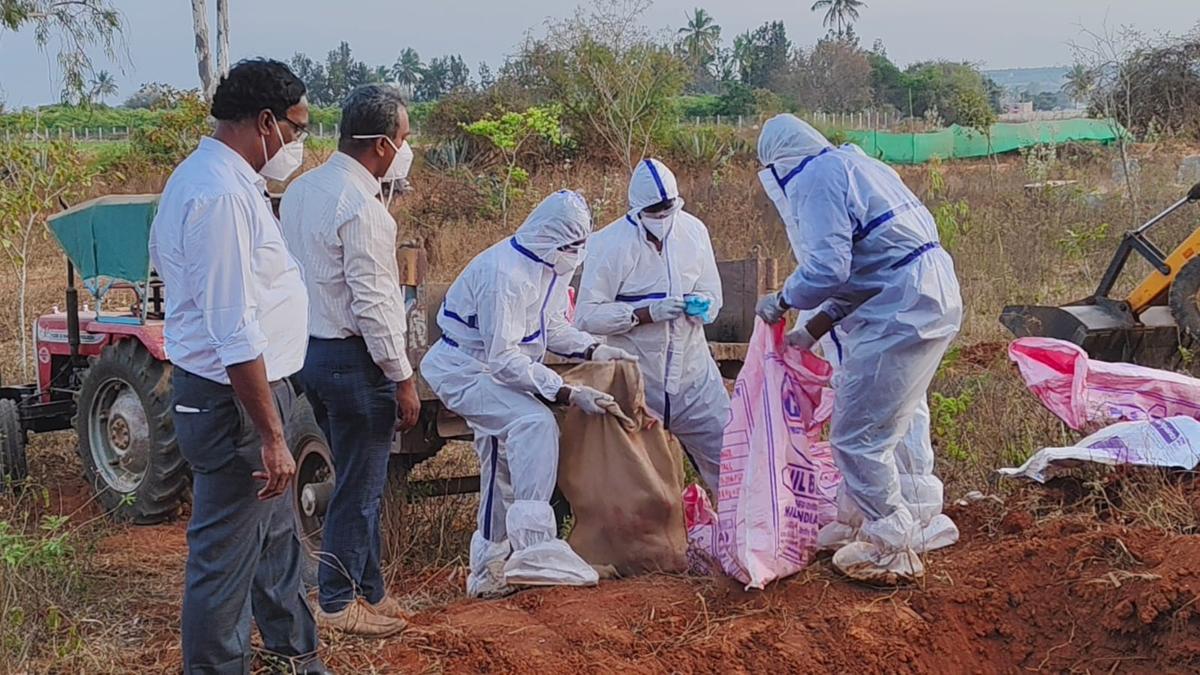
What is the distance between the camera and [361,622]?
450 cm

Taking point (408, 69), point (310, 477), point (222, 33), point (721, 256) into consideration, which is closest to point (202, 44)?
point (222, 33)

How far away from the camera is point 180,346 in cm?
345

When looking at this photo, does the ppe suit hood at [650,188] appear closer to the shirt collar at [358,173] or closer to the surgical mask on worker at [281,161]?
the shirt collar at [358,173]

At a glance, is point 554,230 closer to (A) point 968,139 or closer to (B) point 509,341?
(B) point 509,341

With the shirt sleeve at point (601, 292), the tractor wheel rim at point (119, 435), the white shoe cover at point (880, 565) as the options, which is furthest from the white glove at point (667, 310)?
the tractor wheel rim at point (119, 435)

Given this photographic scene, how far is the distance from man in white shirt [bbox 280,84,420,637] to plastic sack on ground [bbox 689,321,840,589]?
1.24m

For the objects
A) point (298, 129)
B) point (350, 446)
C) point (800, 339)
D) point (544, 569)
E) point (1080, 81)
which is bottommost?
point (544, 569)

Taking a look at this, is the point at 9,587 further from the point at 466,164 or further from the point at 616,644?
the point at 466,164

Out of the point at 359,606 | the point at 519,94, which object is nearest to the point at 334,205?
the point at 359,606

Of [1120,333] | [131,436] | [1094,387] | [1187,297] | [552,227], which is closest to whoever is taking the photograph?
[552,227]

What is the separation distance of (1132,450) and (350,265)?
336cm

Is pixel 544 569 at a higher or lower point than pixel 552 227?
lower

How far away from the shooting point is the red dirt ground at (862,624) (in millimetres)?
4316

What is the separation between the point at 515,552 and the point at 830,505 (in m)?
1.29
